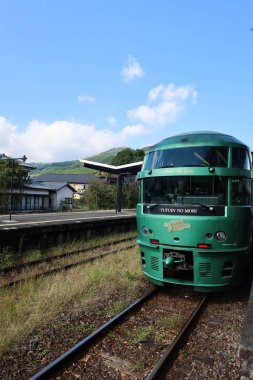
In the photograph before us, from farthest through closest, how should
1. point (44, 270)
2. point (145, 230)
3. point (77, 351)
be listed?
1. point (44, 270)
2. point (145, 230)
3. point (77, 351)

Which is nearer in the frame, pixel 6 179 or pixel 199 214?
pixel 199 214

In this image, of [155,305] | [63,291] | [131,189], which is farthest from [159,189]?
[131,189]

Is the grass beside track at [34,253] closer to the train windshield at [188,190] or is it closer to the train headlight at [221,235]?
the train windshield at [188,190]

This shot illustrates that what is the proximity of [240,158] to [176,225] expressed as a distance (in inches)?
73.1

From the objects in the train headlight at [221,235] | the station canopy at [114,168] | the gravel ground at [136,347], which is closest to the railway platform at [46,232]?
the gravel ground at [136,347]

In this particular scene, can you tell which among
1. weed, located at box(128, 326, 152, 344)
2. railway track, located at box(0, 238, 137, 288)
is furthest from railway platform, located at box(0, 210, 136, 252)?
weed, located at box(128, 326, 152, 344)

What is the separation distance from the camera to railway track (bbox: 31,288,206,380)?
12.4 feet

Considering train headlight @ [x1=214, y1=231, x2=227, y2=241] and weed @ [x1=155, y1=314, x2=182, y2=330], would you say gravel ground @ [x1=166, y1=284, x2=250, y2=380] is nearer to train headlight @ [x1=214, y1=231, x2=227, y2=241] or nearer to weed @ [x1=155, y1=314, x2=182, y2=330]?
weed @ [x1=155, y1=314, x2=182, y2=330]

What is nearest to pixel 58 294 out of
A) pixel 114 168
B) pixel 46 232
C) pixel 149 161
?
pixel 149 161

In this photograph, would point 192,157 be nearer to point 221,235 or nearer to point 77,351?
point 221,235

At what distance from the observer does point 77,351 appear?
4105 millimetres

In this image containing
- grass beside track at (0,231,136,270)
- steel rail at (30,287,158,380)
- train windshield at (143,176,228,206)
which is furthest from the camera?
grass beside track at (0,231,136,270)

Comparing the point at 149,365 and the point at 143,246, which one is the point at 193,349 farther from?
the point at 143,246

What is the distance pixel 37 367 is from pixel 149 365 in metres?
1.35
